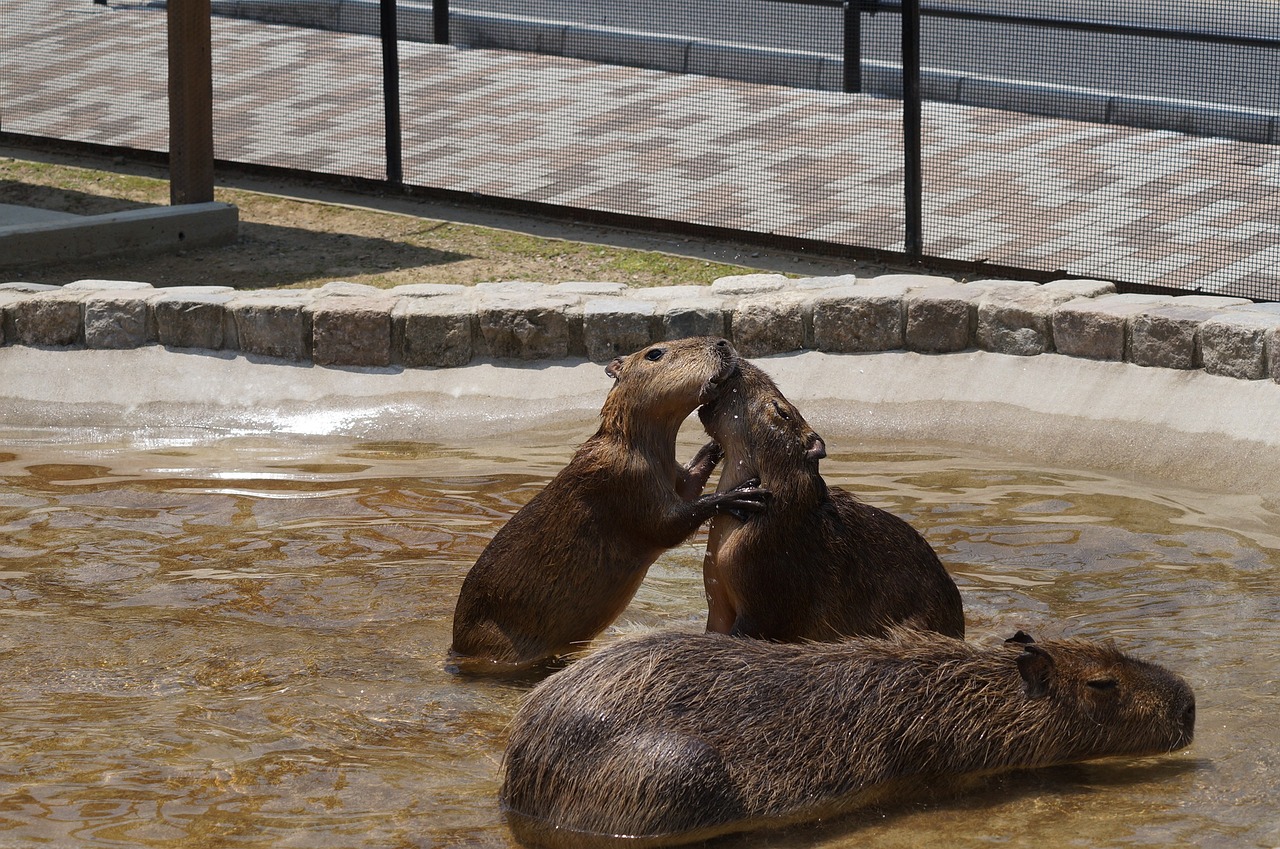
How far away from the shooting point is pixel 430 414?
323 inches

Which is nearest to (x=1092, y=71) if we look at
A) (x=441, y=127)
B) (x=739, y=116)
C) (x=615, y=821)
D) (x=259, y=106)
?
(x=739, y=116)

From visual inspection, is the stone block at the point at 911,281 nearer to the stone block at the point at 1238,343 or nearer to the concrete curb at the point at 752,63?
the stone block at the point at 1238,343

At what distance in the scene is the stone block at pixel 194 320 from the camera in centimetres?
857

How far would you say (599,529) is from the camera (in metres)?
5.09

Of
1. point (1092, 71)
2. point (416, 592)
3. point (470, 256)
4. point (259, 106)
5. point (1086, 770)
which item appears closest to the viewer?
point (1086, 770)

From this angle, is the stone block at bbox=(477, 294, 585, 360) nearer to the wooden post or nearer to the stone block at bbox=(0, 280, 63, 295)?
the stone block at bbox=(0, 280, 63, 295)

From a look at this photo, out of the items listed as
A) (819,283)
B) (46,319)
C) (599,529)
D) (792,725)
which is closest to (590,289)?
(819,283)

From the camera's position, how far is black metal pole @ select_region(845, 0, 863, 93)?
13039 millimetres

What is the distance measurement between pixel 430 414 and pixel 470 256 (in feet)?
7.88

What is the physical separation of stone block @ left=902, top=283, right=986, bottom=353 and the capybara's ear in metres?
3.91

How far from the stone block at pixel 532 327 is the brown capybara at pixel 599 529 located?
10.6ft

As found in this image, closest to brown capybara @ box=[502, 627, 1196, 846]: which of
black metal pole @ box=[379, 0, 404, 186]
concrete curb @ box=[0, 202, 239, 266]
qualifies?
concrete curb @ box=[0, 202, 239, 266]

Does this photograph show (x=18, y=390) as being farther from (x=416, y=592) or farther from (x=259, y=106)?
(x=259, y=106)

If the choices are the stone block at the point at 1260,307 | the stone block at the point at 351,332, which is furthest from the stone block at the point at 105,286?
the stone block at the point at 1260,307
